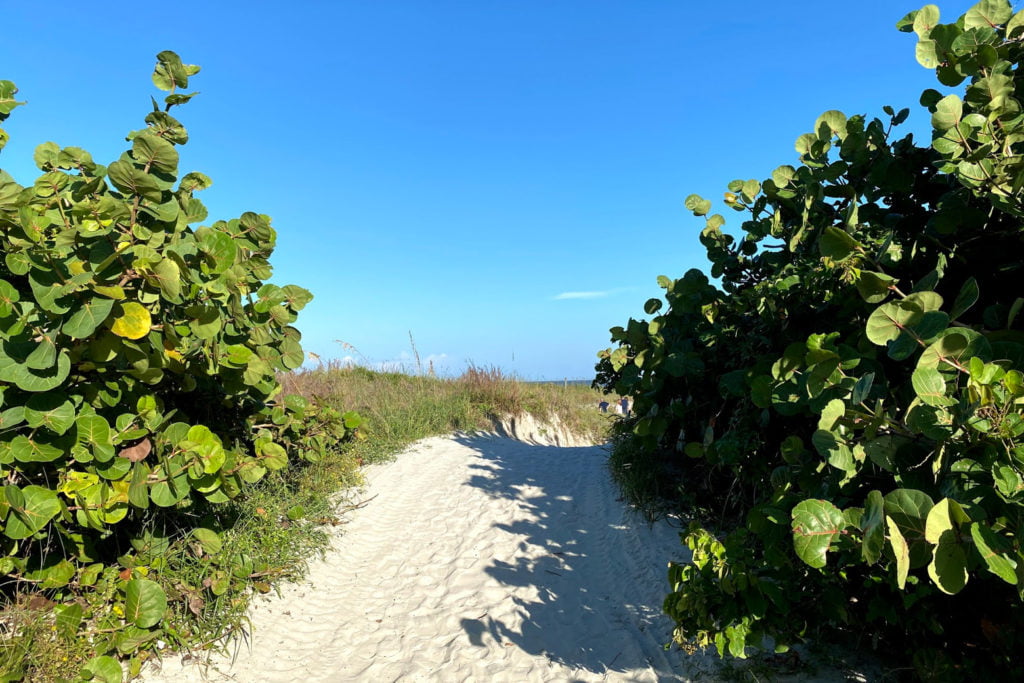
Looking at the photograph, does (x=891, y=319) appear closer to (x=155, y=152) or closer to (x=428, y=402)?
(x=155, y=152)

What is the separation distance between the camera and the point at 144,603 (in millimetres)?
3500

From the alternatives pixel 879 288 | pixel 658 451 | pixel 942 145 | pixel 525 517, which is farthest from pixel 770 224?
pixel 525 517

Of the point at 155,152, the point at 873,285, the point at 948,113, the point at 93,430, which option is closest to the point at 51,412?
the point at 93,430

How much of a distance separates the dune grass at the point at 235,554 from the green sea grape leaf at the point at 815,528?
382 centimetres

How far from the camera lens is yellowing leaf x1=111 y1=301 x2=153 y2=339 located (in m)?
2.81

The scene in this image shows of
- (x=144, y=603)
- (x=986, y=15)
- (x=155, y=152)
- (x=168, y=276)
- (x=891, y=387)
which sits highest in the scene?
(x=155, y=152)

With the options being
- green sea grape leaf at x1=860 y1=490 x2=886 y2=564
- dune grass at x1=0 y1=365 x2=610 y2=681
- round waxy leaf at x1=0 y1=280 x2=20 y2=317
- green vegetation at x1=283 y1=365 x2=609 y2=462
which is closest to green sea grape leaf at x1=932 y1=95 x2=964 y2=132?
green sea grape leaf at x1=860 y1=490 x2=886 y2=564

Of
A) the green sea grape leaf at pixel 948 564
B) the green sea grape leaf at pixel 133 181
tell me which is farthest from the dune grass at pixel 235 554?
the green sea grape leaf at pixel 948 564

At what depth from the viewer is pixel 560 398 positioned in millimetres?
13008

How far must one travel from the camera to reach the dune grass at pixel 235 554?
325cm

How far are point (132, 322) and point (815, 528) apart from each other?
10.3 ft

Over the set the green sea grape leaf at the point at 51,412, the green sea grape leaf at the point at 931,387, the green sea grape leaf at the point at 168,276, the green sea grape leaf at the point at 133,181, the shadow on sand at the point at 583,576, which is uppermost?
the green sea grape leaf at the point at 133,181

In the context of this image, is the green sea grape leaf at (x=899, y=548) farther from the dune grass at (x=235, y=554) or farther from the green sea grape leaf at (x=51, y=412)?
the dune grass at (x=235, y=554)

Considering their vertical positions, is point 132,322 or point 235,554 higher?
point 132,322
